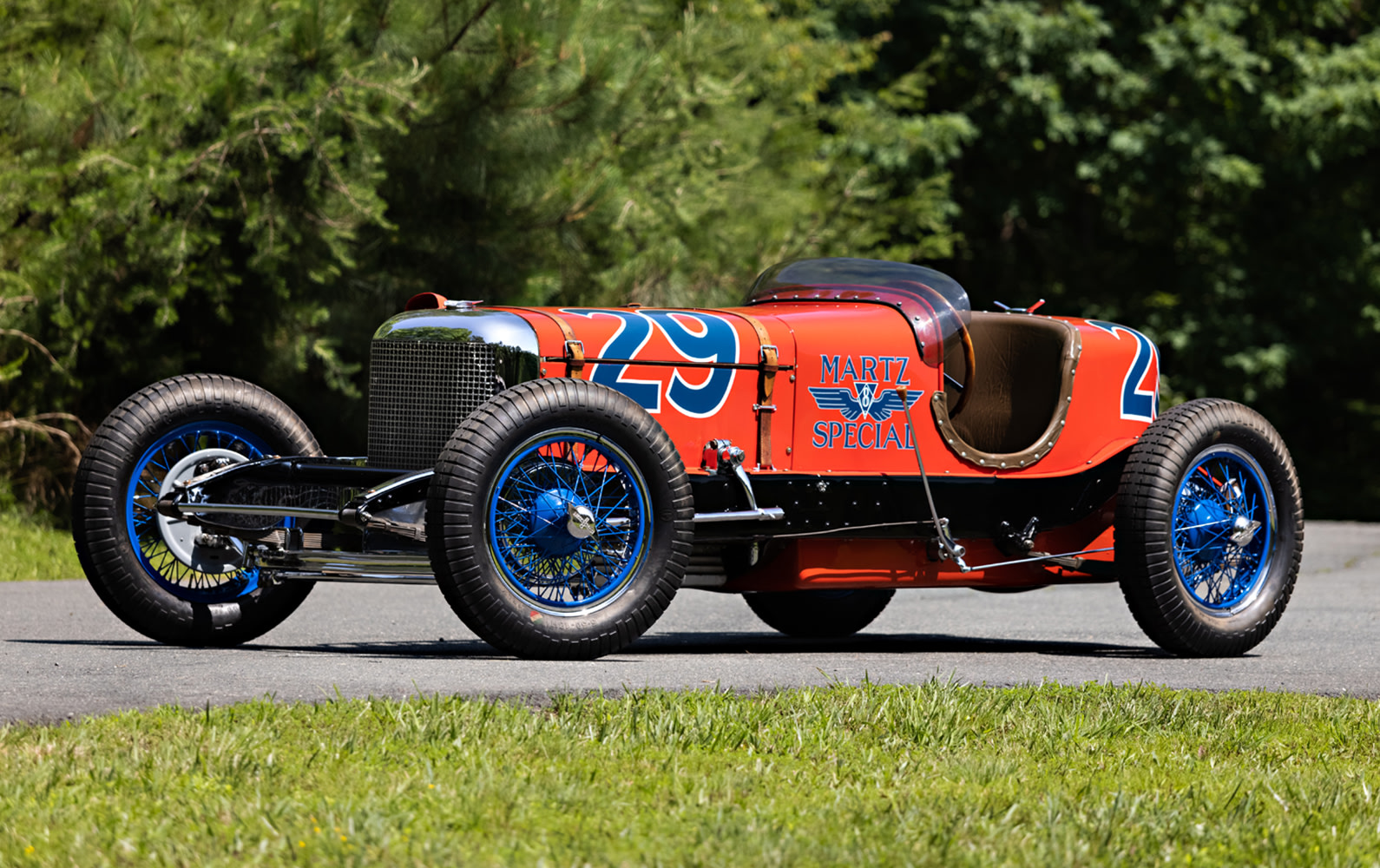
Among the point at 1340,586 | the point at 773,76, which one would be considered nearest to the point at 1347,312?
the point at 773,76

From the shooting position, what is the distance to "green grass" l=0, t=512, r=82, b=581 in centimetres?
1157

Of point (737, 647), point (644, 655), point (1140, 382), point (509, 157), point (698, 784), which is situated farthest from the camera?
point (509, 157)

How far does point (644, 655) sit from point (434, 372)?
144 cm

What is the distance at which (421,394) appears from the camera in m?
7.05

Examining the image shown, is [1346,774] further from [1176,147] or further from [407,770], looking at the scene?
[1176,147]

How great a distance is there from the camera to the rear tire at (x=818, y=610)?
349 inches

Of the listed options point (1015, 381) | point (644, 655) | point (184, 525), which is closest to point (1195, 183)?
point (1015, 381)

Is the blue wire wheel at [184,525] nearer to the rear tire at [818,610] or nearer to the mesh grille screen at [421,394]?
the mesh grille screen at [421,394]

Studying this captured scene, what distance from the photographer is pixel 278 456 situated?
7.24 meters

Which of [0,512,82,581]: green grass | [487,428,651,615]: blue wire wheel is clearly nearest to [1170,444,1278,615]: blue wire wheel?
[487,428,651,615]: blue wire wheel

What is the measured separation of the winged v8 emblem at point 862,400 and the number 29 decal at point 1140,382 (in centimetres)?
131

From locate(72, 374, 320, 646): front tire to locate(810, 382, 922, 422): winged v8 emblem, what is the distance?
7.30 ft

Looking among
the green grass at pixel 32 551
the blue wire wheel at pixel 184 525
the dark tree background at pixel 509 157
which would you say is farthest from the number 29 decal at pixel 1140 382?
the dark tree background at pixel 509 157

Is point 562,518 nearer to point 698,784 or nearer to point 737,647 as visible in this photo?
point 737,647
